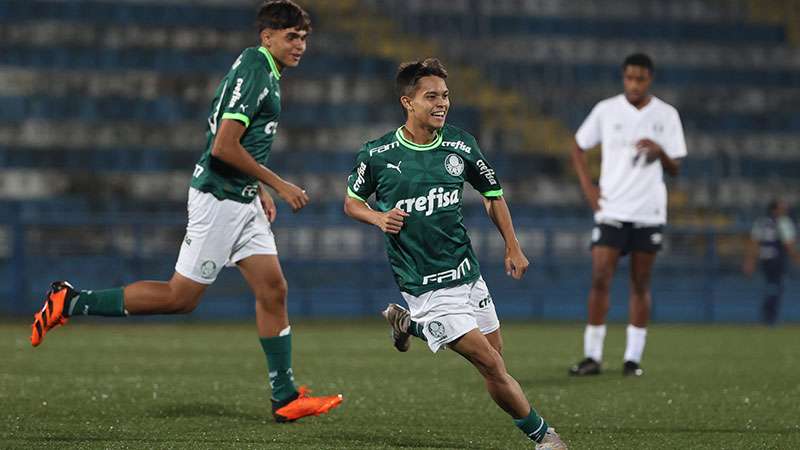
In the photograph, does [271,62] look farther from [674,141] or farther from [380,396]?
[674,141]

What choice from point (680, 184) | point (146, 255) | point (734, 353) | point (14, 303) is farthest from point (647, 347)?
point (680, 184)

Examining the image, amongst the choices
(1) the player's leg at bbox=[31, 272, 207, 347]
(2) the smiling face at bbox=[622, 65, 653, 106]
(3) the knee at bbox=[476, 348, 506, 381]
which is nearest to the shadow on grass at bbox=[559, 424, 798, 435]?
(3) the knee at bbox=[476, 348, 506, 381]

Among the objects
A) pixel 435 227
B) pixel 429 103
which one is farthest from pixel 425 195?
pixel 429 103

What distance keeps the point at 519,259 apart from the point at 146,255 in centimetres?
1150

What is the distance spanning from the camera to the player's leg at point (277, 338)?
19.6 ft

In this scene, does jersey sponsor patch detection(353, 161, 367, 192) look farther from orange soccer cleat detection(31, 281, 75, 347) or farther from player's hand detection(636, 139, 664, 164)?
player's hand detection(636, 139, 664, 164)

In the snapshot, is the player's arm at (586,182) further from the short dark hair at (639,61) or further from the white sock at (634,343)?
the white sock at (634,343)

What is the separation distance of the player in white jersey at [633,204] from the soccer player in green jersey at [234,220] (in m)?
2.93

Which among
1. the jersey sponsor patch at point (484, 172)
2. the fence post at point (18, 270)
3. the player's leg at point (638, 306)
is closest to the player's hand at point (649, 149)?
the player's leg at point (638, 306)

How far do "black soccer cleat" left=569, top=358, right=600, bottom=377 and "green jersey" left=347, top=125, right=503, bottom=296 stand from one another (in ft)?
11.2

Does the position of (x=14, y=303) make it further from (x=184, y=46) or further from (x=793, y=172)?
(x=793, y=172)

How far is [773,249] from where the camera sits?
16969 mm

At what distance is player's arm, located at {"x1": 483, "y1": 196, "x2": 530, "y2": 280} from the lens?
4934 millimetres

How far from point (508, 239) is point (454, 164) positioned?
1.25ft
